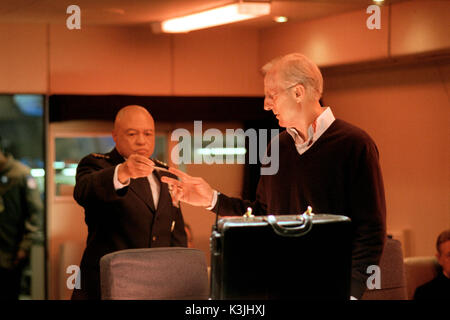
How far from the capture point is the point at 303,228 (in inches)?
64.5

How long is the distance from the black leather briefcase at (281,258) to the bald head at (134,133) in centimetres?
163

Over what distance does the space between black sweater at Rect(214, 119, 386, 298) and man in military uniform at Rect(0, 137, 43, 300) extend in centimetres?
315

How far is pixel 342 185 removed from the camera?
6.70ft

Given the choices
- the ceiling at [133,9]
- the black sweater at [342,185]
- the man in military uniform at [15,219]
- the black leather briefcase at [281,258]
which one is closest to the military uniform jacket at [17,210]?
the man in military uniform at [15,219]

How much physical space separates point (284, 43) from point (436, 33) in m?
1.27

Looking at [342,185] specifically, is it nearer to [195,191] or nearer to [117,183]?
[195,191]

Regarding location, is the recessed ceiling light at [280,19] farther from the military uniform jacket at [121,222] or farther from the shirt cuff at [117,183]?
the shirt cuff at [117,183]

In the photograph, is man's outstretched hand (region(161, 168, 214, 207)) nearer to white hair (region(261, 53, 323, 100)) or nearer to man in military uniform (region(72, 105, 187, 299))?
white hair (region(261, 53, 323, 100))

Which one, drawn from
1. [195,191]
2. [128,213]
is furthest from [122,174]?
[128,213]

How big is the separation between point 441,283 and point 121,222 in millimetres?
1677

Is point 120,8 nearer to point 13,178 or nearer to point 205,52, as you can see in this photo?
point 205,52

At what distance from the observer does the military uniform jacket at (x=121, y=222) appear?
118 inches

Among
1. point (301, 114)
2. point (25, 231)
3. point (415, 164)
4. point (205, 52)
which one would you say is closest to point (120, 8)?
point (205, 52)

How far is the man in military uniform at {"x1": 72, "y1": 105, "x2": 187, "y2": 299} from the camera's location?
300 centimetres
